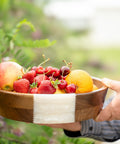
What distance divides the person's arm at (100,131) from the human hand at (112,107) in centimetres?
24

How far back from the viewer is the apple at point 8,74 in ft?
3.52

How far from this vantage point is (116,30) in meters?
12.2

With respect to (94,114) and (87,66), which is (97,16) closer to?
(87,66)

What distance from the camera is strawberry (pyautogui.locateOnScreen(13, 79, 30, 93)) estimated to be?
39.8 inches

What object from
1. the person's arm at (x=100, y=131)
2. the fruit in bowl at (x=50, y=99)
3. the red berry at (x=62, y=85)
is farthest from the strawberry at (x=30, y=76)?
the person's arm at (x=100, y=131)

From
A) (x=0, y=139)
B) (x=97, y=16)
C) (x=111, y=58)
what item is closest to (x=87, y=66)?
(x=111, y=58)

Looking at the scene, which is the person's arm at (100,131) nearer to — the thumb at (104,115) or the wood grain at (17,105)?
the thumb at (104,115)

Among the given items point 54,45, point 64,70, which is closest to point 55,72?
point 64,70

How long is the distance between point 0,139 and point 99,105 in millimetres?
605

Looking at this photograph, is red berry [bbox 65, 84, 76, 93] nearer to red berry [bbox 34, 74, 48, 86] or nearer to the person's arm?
red berry [bbox 34, 74, 48, 86]

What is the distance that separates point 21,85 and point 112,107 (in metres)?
0.40

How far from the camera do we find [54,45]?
4.32m

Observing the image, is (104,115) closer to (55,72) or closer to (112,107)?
(112,107)

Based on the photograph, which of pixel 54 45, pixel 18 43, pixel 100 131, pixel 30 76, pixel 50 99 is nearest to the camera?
pixel 50 99
